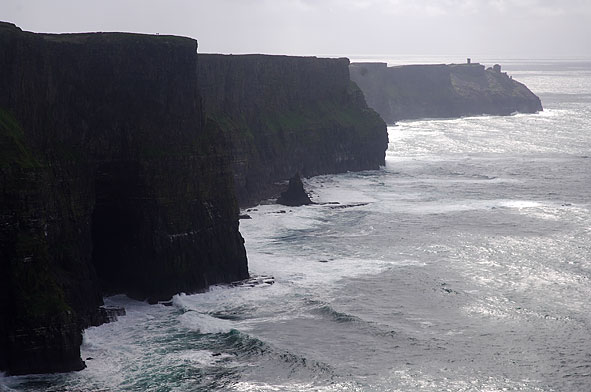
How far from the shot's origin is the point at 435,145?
578ft

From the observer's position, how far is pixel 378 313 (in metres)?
63.2

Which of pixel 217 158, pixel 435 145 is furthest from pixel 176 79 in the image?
pixel 435 145

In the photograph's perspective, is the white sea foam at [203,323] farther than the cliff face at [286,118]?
No

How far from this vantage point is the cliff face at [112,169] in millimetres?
54719

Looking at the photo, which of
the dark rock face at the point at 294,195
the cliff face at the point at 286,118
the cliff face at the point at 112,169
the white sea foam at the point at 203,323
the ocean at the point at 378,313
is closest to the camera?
the ocean at the point at 378,313

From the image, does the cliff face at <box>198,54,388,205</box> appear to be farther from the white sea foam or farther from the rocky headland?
the white sea foam

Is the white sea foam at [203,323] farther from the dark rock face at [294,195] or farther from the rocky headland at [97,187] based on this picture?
the dark rock face at [294,195]

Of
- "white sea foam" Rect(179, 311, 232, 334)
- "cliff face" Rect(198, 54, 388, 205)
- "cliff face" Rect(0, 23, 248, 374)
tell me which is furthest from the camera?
"cliff face" Rect(198, 54, 388, 205)

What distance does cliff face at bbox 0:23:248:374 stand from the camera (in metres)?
54.7

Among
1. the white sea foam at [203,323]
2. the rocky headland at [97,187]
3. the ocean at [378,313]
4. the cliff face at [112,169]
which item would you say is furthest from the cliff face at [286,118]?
the white sea foam at [203,323]

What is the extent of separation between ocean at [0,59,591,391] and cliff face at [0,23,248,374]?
2.85 meters

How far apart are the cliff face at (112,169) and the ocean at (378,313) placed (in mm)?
2851

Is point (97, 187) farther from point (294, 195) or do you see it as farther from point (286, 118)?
point (286, 118)

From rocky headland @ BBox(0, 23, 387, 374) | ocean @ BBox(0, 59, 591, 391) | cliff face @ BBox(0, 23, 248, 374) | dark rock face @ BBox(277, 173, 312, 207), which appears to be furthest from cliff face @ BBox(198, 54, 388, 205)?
rocky headland @ BBox(0, 23, 387, 374)
